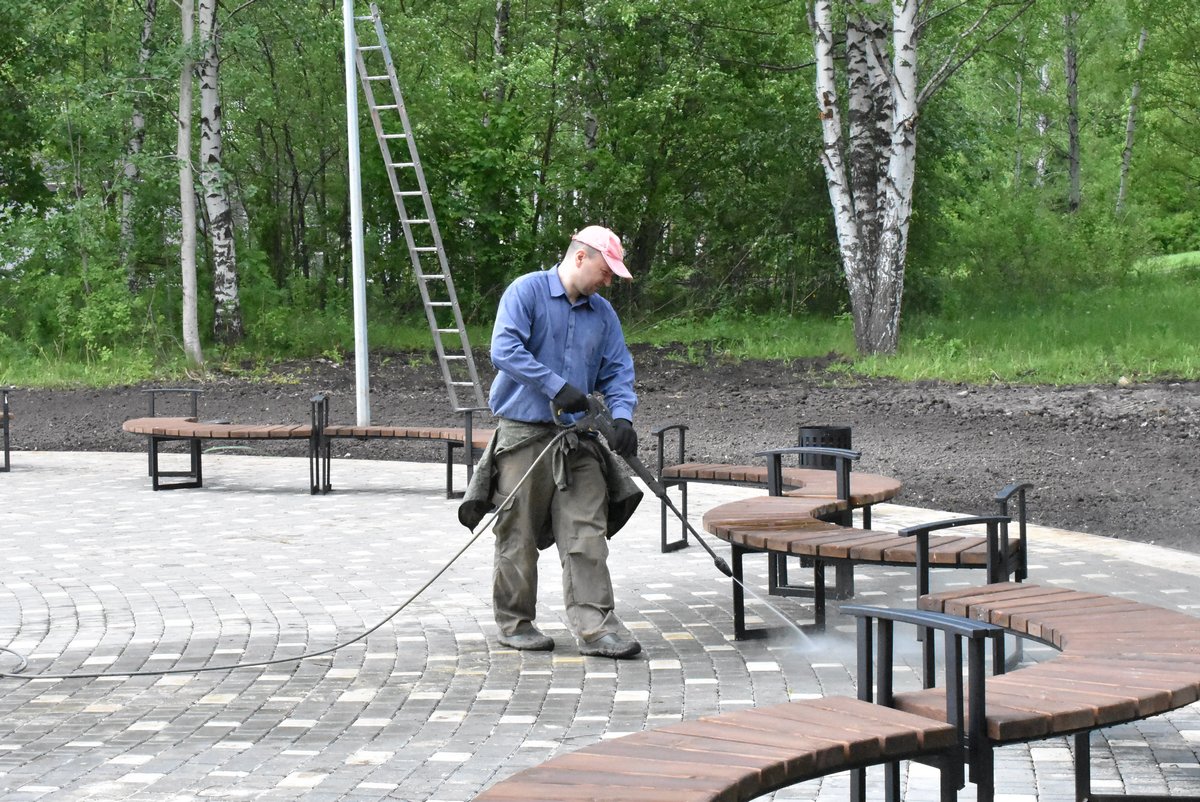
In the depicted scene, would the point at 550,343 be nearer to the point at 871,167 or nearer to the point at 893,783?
→ the point at 893,783

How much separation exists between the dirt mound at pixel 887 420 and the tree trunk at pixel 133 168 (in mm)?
3826

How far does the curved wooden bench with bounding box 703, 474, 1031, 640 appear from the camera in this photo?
590 cm

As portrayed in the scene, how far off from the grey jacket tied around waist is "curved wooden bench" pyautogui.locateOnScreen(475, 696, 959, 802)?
2.56 meters

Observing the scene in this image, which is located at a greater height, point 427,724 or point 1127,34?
point 1127,34

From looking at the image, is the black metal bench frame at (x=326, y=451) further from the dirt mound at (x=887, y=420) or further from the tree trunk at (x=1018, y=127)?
the tree trunk at (x=1018, y=127)

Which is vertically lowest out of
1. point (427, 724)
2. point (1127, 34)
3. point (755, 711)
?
point (427, 724)

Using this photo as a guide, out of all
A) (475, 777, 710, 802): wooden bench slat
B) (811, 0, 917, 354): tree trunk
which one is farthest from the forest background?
(475, 777, 710, 802): wooden bench slat

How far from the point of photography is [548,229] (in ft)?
84.8

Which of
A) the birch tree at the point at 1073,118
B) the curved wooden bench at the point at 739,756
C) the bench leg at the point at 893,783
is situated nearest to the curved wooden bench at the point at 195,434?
the bench leg at the point at 893,783

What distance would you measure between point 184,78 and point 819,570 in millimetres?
16291

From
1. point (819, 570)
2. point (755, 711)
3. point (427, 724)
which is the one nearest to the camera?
point (755, 711)

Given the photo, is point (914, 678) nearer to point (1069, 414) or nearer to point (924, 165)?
point (1069, 414)

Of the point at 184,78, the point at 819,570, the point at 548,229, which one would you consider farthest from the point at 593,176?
the point at 819,570

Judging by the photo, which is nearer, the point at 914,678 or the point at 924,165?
the point at 914,678
